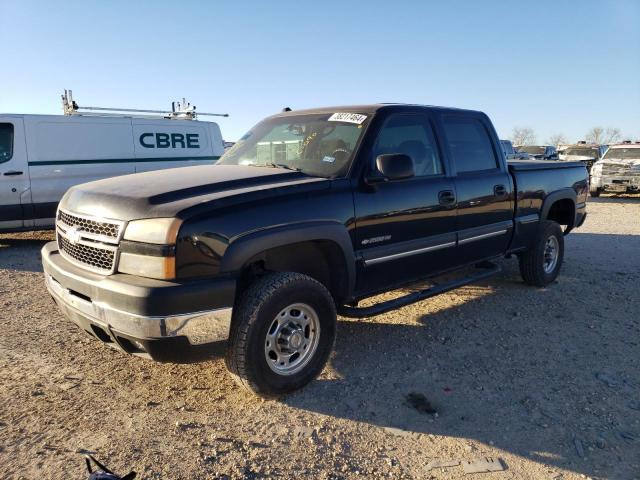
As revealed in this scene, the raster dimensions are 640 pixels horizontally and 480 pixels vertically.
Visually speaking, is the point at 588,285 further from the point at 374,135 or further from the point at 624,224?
the point at 624,224

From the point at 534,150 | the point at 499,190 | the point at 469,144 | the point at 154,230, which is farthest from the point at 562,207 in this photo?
the point at 534,150

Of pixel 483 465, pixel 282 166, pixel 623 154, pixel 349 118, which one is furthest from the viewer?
pixel 623 154

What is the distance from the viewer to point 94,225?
2990 mm

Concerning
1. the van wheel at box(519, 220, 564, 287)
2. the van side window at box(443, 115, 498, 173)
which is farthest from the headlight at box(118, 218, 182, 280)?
the van wheel at box(519, 220, 564, 287)

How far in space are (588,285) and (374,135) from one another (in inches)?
146

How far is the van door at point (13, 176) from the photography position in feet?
25.6

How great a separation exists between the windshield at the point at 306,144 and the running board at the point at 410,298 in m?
1.00

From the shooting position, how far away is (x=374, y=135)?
12.3 ft

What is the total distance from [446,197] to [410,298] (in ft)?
3.05

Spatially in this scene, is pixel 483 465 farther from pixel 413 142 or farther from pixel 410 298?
pixel 413 142

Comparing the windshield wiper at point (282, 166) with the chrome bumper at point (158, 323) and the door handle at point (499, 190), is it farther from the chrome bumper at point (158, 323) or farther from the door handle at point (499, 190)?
the door handle at point (499, 190)

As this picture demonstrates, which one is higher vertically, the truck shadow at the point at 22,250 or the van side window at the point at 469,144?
the van side window at the point at 469,144

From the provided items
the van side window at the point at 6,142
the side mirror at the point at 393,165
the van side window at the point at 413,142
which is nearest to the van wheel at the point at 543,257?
the van side window at the point at 413,142

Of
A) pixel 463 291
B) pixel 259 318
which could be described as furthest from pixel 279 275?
pixel 463 291
